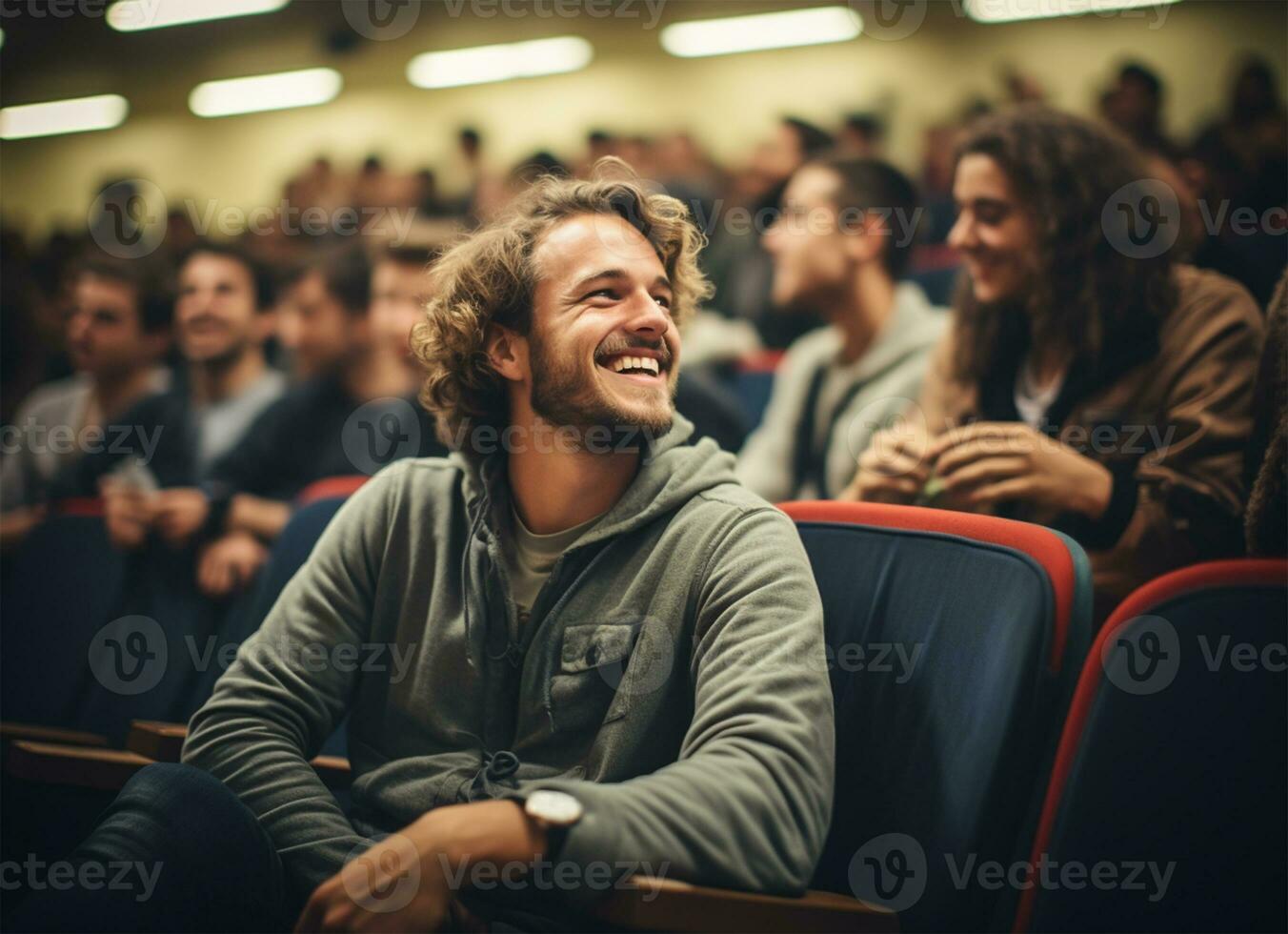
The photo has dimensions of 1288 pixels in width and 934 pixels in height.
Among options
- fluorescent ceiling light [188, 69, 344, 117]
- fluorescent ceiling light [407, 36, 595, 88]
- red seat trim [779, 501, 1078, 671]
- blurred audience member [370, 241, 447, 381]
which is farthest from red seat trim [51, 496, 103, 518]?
fluorescent ceiling light [188, 69, 344, 117]

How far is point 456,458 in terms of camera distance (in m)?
1.29

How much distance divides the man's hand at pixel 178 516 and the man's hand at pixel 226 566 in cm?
5

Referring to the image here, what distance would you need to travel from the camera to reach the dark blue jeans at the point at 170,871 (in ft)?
3.03

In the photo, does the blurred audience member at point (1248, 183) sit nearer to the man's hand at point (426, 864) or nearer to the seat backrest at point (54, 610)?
the man's hand at point (426, 864)

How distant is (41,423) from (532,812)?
2.50 meters

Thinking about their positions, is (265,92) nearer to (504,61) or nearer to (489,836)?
(504,61)

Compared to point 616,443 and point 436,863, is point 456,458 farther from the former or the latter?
point 436,863

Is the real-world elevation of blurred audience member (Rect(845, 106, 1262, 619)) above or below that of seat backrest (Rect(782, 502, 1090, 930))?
above

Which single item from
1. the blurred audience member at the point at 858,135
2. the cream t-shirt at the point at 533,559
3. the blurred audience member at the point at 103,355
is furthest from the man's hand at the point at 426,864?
the blurred audience member at the point at 858,135

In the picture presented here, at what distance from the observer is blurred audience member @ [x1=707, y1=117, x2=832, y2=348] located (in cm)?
295

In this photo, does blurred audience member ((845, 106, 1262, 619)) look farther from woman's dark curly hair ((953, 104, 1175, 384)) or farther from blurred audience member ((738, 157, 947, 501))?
blurred audience member ((738, 157, 947, 501))

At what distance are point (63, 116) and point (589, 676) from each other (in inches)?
338

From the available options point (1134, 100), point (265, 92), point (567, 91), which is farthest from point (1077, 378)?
point (265, 92)

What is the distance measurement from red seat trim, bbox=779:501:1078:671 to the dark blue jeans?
658 millimetres
